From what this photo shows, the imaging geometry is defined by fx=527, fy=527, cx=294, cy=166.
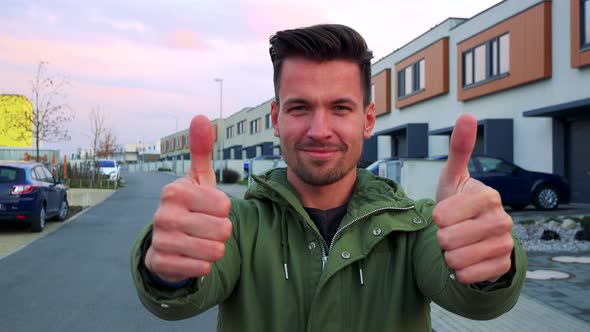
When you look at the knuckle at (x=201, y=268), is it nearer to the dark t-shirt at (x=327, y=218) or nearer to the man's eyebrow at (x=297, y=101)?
the dark t-shirt at (x=327, y=218)

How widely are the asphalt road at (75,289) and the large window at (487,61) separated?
1390 centimetres

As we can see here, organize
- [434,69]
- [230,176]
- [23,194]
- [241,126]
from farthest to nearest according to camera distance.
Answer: [241,126], [230,176], [434,69], [23,194]

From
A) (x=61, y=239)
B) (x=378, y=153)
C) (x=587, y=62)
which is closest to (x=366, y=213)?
(x=61, y=239)

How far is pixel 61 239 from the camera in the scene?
35.4 feet

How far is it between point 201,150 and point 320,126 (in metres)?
0.55

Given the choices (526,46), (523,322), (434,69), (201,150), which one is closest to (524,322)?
(523,322)

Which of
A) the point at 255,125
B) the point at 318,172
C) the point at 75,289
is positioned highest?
the point at 255,125

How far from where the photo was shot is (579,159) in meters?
15.5

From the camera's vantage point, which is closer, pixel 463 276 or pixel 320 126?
pixel 463 276

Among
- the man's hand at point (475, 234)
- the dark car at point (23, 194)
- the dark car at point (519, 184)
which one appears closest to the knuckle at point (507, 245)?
the man's hand at point (475, 234)

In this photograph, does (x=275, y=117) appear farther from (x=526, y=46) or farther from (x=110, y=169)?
(x=110, y=169)

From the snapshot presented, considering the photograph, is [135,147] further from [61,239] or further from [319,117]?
[319,117]

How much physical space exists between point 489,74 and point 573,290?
1471 cm

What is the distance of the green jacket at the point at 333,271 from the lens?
5.80 ft
